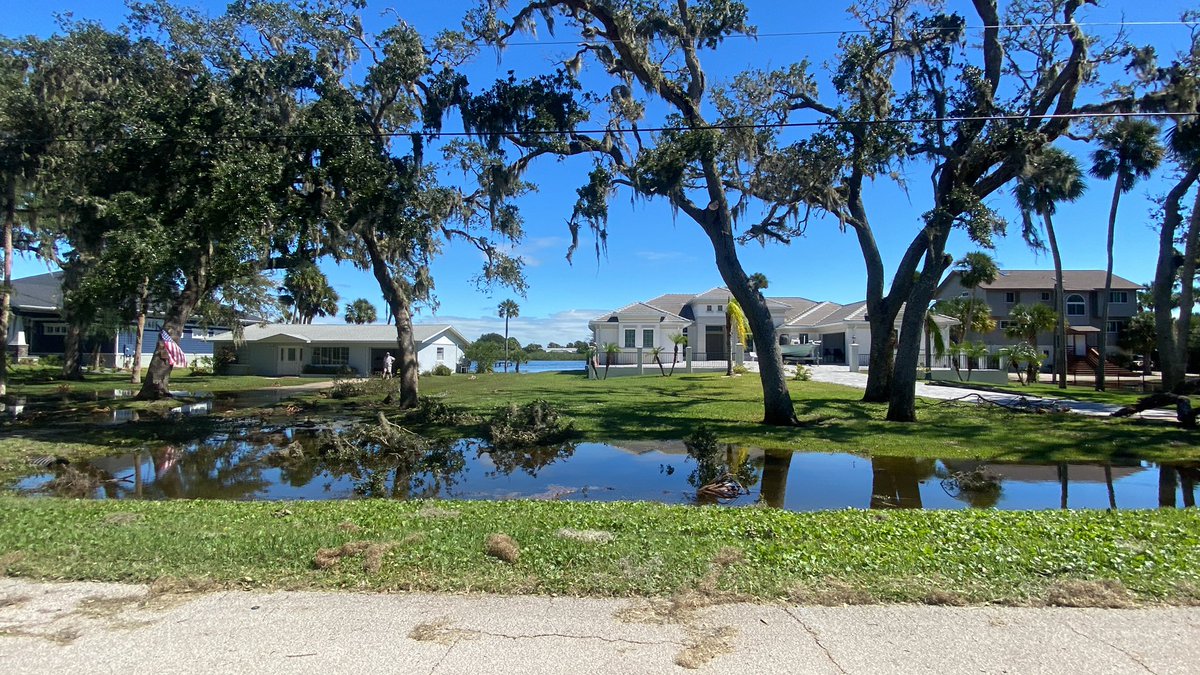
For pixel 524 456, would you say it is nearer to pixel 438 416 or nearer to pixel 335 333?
pixel 438 416

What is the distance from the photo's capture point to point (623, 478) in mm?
10695

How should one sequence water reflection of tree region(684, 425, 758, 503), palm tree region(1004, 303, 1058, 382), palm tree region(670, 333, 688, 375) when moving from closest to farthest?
1. water reflection of tree region(684, 425, 758, 503)
2. palm tree region(1004, 303, 1058, 382)
3. palm tree region(670, 333, 688, 375)

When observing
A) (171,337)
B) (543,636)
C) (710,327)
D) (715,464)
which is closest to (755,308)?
(715,464)

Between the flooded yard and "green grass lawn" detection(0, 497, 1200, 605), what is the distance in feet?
7.94

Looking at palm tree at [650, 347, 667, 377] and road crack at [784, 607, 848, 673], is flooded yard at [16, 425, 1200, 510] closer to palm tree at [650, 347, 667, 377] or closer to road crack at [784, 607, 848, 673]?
road crack at [784, 607, 848, 673]

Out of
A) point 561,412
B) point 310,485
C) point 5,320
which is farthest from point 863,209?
point 5,320

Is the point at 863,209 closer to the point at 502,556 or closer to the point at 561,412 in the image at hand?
the point at 561,412

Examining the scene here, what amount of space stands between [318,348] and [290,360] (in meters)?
2.08

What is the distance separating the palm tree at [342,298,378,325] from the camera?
68650mm

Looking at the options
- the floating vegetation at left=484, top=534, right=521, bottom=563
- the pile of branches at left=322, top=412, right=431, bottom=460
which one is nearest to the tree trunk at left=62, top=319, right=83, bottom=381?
the pile of branches at left=322, top=412, right=431, bottom=460

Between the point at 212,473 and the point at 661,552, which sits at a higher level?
the point at 661,552

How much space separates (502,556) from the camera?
5.21m

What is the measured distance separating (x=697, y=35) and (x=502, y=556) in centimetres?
1425

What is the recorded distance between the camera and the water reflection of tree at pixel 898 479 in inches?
351
